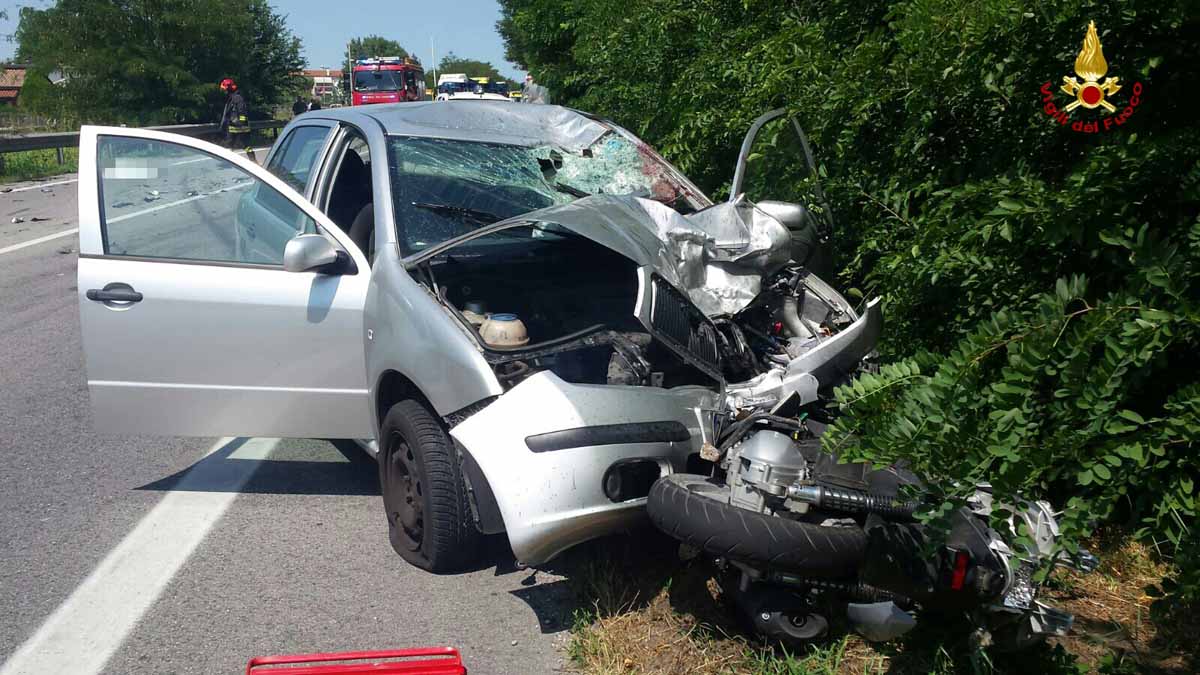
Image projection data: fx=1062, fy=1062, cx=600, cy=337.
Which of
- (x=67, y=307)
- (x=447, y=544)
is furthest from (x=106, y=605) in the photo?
(x=67, y=307)

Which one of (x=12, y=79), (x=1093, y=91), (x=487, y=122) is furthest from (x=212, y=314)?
(x=12, y=79)

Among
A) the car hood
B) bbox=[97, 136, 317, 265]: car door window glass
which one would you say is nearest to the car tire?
the car hood

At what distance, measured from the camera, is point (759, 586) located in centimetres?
368

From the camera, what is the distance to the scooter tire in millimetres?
3367

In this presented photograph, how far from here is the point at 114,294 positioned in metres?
4.79

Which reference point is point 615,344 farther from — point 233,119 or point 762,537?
point 233,119

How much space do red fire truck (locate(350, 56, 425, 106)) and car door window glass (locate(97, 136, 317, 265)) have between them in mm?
33558

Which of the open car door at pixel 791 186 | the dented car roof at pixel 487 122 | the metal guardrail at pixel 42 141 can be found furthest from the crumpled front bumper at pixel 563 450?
the metal guardrail at pixel 42 141

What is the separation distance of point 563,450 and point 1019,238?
1.72m

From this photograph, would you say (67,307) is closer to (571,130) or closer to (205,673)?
(571,130)

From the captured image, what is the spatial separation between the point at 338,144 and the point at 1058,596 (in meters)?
4.04

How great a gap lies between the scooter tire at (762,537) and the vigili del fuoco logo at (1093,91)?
152 centimetres

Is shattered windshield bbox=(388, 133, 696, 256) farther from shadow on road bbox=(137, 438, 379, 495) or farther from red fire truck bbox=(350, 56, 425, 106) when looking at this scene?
red fire truck bbox=(350, 56, 425, 106)

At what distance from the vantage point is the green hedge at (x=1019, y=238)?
2725 mm
